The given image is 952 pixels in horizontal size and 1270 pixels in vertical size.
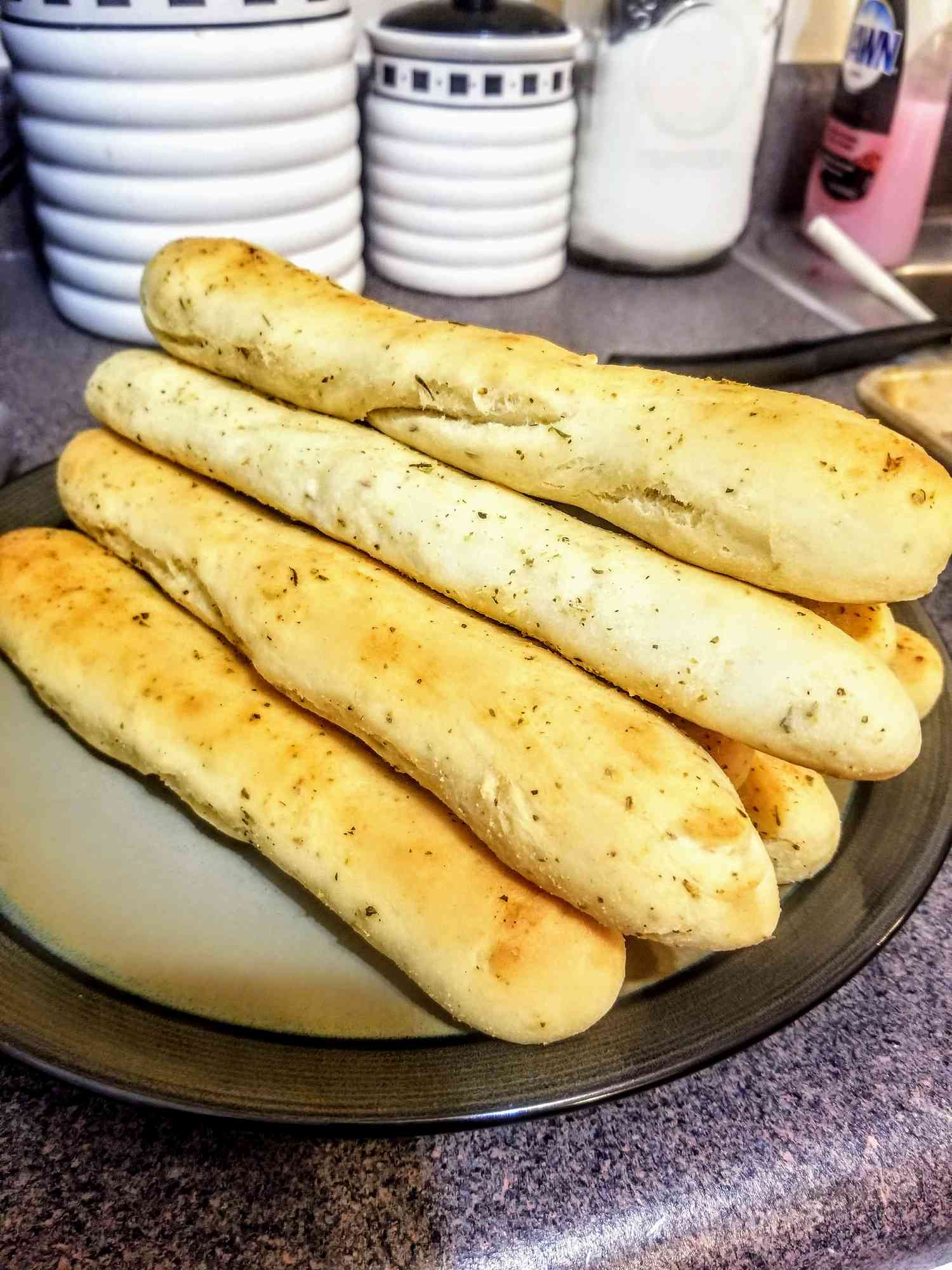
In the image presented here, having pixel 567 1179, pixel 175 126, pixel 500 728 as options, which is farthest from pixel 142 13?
pixel 567 1179

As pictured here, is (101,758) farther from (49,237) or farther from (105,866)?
(49,237)

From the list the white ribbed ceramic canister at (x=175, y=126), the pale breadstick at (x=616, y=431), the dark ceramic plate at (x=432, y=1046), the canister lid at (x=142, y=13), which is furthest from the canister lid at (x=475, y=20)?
the dark ceramic plate at (x=432, y=1046)

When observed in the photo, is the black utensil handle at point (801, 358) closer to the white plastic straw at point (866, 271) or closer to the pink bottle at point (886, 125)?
the white plastic straw at point (866, 271)

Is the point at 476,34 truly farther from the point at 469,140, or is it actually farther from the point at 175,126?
the point at 175,126

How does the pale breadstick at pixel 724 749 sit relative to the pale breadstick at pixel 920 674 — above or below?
above

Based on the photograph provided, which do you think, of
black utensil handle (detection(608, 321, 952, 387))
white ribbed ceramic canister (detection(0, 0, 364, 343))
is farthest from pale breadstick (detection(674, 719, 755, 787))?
white ribbed ceramic canister (detection(0, 0, 364, 343))

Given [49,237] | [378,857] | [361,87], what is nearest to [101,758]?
[378,857]

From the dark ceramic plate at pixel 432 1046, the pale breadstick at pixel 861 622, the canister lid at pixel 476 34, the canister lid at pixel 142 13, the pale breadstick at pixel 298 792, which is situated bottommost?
the dark ceramic plate at pixel 432 1046
